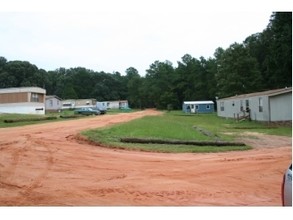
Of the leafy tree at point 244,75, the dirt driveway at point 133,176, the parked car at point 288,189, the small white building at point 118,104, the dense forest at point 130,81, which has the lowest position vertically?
the dirt driveway at point 133,176

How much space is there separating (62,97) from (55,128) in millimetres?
3560

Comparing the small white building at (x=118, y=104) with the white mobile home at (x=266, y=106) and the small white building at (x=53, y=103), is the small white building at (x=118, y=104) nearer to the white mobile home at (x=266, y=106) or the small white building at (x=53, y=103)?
the small white building at (x=53, y=103)

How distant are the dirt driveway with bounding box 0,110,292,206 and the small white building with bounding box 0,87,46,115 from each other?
832 millimetres

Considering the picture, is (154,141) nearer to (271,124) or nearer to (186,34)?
(186,34)

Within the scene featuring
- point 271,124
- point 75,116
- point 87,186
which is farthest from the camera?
point 271,124

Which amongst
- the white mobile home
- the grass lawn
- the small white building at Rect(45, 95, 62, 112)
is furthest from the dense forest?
the white mobile home

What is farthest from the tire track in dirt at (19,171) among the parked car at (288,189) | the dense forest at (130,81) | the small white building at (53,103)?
the parked car at (288,189)

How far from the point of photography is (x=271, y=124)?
53.5 ft

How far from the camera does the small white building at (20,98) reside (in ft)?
26.4

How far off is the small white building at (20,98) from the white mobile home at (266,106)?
→ 11.1 meters

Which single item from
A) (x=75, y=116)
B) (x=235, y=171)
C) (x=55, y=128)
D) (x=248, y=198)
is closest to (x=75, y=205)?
(x=248, y=198)

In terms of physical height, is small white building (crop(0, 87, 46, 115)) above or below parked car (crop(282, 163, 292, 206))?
above

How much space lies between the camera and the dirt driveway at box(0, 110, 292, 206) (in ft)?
15.5

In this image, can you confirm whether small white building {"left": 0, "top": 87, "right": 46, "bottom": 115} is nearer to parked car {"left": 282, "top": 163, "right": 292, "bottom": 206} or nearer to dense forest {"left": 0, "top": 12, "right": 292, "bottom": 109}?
dense forest {"left": 0, "top": 12, "right": 292, "bottom": 109}
